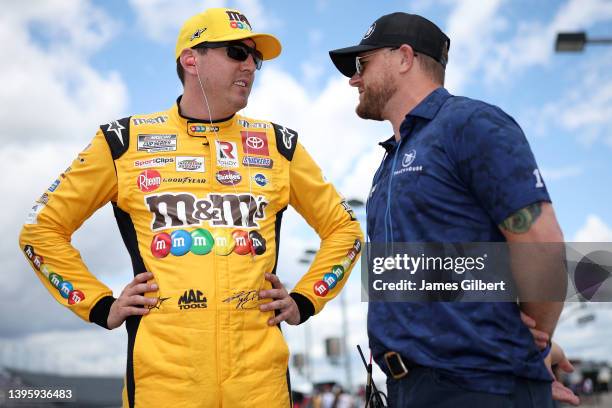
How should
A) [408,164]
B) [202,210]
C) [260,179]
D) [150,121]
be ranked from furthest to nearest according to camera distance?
1. [150,121]
2. [260,179]
3. [202,210]
4. [408,164]

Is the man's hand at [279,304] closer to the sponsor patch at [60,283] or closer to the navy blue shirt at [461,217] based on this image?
the navy blue shirt at [461,217]

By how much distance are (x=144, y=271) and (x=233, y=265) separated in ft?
1.70

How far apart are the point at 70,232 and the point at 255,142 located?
3.97 feet

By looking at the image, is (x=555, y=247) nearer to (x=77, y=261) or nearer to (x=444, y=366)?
(x=444, y=366)

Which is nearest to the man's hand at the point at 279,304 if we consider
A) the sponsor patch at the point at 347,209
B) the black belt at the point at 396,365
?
the sponsor patch at the point at 347,209

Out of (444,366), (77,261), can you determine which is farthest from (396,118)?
(77,261)

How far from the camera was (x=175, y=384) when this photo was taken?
140 inches

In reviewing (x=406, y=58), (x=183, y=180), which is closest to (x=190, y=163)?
(x=183, y=180)

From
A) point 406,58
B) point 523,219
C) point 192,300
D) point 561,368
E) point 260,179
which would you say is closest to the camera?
point 523,219

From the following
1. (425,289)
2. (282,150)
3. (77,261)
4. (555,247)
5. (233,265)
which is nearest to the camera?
(555,247)

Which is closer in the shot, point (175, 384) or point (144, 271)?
point (175, 384)

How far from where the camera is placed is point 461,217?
2.81 meters

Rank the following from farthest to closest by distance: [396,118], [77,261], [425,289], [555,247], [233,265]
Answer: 1. [77,261]
2. [233,265]
3. [396,118]
4. [425,289]
5. [555,247]

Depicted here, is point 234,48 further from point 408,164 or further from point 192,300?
point 408,164
